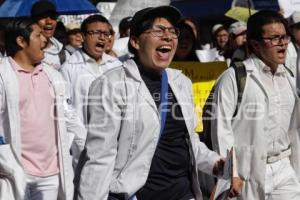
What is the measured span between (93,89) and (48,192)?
6.12 ft

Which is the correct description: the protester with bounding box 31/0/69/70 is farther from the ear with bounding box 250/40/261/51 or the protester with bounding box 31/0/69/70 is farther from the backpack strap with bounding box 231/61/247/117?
the backpack strap with bounding box 231/61/247/117

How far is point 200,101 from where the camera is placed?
33.3 ft

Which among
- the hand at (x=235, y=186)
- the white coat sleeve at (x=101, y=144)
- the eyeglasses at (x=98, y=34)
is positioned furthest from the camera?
the eyeglasses at (x=98, y=34)

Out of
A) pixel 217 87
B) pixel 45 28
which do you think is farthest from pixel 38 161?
pixel 45 28

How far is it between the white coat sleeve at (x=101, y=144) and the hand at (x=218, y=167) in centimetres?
79

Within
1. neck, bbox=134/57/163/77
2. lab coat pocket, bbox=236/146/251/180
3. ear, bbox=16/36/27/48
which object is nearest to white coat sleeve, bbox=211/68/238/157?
lab coat pocket, bbox=236/146/251/180

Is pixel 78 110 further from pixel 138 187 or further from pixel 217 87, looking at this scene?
pixel 138 187

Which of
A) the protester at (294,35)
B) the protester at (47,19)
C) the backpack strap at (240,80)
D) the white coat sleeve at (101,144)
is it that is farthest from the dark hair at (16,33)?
the protester at (294,35)

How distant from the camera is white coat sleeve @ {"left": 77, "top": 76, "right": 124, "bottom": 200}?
16.9 ft

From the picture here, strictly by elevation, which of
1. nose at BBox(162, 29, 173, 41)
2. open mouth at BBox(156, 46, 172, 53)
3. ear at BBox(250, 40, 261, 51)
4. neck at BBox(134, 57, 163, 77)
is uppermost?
nose at BBox(162, 29, 173, 41)

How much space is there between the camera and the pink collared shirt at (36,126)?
695cm

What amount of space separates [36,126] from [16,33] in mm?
853

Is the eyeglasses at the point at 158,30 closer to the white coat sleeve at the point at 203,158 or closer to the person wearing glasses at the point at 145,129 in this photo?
the person wearing glasses at the point at 145,129

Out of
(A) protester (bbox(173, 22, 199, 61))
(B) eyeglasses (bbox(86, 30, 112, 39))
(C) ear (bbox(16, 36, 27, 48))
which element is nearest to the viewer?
(C) ear (bbox(16, 36, 27, 48))
